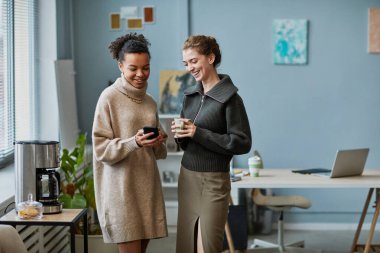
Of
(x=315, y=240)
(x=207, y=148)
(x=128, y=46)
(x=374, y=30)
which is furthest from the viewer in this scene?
(x=374, y=30)

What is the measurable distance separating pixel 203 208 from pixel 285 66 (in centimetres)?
313

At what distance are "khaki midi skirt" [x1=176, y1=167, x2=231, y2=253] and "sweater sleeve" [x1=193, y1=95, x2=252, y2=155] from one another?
0.46ft

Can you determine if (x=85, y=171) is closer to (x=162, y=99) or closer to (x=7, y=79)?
(x=7, y=79)

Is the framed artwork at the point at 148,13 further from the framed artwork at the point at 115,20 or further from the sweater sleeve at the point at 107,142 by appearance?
the sweater sleeve at the point at 107,142

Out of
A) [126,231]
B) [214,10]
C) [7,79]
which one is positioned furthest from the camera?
[214,10]

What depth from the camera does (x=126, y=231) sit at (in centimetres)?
313

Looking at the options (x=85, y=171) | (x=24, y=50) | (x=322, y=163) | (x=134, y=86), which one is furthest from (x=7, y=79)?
(x=322, y=163)

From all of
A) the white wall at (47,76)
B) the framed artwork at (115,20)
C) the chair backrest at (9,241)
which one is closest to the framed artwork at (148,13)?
the framed artwork at (115,20)

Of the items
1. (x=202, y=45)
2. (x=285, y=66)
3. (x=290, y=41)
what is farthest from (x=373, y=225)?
(x=202, y=45)

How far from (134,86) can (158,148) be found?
1.09 ft

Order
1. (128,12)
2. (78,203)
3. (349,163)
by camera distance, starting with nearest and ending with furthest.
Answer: (78,203) → (349,163) → (128,12)

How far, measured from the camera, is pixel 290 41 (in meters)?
6.13

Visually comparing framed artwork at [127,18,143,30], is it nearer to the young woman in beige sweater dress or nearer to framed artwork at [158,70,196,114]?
framed artwork at [158,70,196,114]

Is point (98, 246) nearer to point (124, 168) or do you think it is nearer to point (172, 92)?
point (172, 92)
